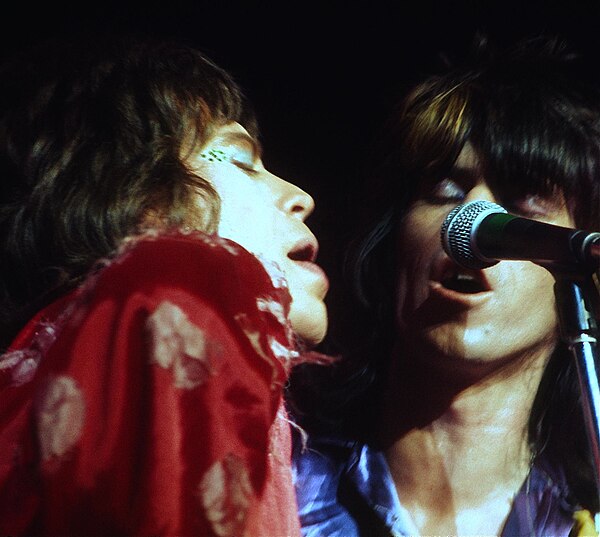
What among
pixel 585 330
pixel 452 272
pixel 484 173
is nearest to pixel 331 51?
pixel 484 173

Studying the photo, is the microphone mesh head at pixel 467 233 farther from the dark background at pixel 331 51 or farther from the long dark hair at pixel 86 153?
the dark background at pixel 331 51

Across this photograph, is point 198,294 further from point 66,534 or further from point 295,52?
point 295,52

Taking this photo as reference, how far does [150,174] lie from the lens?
1.20 m

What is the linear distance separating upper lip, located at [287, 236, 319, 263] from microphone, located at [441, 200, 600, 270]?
0.75 ft

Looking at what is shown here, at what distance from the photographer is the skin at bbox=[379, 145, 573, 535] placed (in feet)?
4.91

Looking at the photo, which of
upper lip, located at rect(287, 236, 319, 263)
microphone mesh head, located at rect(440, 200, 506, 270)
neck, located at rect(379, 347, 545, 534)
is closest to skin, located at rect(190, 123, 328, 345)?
upper lip, located at rect(287, 236, 319, 263)

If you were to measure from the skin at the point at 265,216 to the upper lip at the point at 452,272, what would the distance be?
0.28m

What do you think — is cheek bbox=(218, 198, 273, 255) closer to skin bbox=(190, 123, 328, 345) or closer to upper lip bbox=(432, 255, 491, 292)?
skin bbox=(190, 123, 328, 345)

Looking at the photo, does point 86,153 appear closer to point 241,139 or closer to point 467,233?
point 241,139

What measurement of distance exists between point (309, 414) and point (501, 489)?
444 mm

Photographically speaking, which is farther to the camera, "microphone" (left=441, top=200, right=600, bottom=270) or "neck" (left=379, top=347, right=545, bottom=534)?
"neck" (left=379, top=347, right=545, bottom=534)

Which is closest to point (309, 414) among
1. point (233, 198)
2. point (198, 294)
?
point (233, 198)

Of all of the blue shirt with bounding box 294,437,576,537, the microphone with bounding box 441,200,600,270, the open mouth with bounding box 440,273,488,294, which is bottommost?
the blue shirt with bounding box 294,437,576,537

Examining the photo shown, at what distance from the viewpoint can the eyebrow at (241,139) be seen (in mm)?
1356
